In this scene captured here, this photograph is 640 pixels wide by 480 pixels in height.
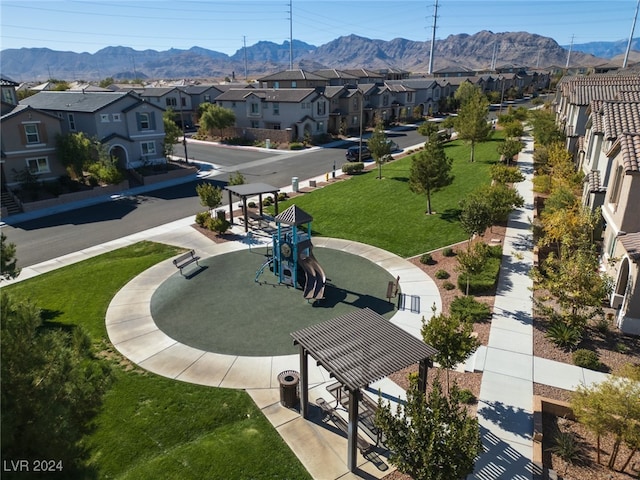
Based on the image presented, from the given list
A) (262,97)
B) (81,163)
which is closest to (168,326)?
(81,163)

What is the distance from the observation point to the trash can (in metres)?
12.6

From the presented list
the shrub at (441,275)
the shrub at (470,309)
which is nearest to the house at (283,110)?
the shrub at (441,275)

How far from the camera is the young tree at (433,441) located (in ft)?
27.8

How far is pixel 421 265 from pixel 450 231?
5148mm

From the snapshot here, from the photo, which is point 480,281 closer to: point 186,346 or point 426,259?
point 426,259

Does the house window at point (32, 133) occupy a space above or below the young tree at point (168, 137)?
above

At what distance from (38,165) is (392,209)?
30.4 metres

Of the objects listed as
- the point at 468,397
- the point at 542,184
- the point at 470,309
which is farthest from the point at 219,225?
the point at 542,184

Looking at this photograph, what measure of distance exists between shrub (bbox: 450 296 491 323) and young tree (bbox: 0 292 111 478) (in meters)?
13.5

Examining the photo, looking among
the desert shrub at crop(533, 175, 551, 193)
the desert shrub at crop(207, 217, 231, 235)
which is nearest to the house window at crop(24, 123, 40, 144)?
the desert shrub at crop(207, 217, 231, 235)

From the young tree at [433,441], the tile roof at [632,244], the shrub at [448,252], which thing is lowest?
the shrub at [448,252]

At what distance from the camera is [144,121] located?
44.0m

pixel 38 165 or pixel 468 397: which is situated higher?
pixel 38 165

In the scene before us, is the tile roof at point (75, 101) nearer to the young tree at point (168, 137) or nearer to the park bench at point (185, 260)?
the young tree at point (168, 137)
